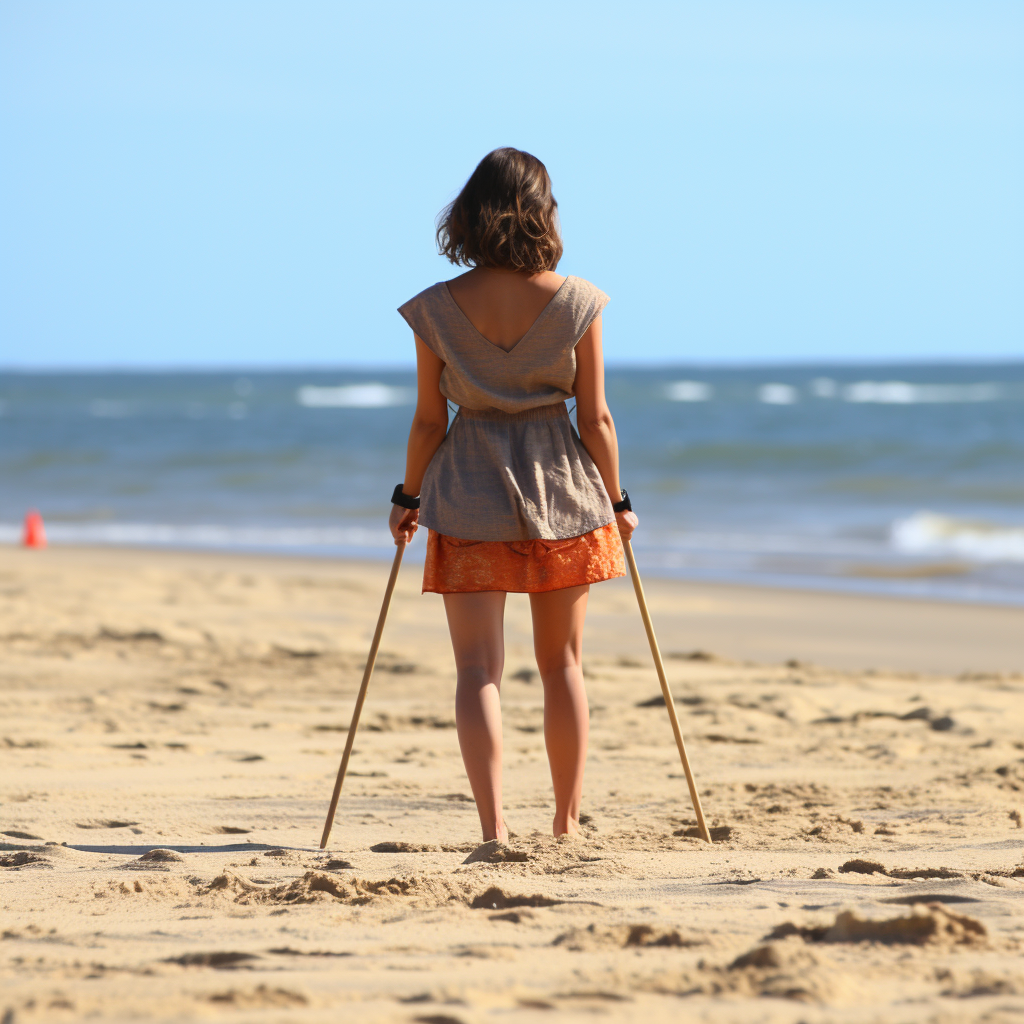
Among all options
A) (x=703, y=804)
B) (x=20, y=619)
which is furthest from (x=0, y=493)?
(x=703, y=804)

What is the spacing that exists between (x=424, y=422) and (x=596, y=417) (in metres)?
Answer: 0.43

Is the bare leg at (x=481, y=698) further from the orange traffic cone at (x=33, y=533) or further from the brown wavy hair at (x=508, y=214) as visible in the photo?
the orange traffic cone at (x=33, y=533)

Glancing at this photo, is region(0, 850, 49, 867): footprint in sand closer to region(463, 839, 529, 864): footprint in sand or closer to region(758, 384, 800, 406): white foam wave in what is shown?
region(463, 839, 529, 864): footprint in sand

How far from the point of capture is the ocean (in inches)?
431

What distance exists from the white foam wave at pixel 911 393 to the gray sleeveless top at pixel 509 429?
134 ft

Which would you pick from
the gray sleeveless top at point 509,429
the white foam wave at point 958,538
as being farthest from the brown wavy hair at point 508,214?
the white foam wave at point 958,538

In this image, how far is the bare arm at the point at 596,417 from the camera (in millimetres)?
2932

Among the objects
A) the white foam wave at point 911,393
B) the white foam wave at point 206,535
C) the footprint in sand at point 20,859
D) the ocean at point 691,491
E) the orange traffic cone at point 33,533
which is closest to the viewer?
the footprint in sand at point 20,859

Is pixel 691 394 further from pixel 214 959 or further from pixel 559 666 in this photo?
pixel 214 959

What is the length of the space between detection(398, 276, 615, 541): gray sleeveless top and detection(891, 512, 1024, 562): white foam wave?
8643 millimetres

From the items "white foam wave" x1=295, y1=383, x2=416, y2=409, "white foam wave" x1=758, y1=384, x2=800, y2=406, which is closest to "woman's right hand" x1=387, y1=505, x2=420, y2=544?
"white foam wave" x1=758, y1=384, x2=800, y2=406

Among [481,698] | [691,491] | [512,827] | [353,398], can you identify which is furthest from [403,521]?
[353,398]

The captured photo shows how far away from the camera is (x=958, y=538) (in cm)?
1211

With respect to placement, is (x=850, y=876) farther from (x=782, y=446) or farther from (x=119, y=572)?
(x=782, y=446)
